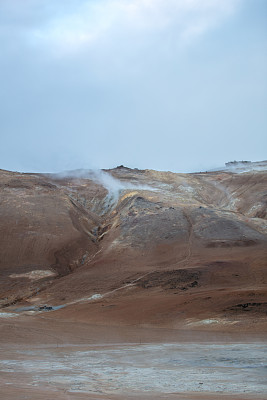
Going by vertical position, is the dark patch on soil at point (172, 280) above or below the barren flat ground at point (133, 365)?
below

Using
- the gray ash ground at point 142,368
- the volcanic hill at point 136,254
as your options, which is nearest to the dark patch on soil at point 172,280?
the volcanic hill at point 136,254

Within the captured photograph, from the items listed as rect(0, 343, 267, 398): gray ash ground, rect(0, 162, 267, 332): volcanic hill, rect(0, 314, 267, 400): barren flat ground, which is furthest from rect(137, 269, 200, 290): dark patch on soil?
rect(0, 343, 267, 398): gray ash ground

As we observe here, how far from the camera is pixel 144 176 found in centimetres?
8800

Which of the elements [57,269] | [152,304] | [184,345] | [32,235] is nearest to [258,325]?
[184,345]

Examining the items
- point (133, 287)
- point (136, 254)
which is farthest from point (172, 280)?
point (136, 254)

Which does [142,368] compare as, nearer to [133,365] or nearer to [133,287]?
[133,365]

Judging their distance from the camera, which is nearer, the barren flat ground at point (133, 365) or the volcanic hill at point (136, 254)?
the barren flat ground at point (133, 365)

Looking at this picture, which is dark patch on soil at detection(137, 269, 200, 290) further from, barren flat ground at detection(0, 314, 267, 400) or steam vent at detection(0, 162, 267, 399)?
barren flat ground at detection(0, 314, 267, 400)

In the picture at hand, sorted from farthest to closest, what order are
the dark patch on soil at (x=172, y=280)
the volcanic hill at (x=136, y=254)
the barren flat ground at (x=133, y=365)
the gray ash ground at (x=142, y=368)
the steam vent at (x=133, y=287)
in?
the dark patch on soil at (x=172, y=280) → the volcanic hill at (x=136, y=254) → the steam vent at (x=133, y=287) → the gray ash ground at (x=142, y=368) → the barren flat ground at (x=133, y=365)

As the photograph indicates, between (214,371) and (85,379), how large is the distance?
3.48 m

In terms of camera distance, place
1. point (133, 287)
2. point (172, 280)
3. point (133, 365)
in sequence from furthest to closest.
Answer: point (133, 287), point (172, 280), point (133, 365)

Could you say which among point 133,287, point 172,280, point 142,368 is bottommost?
point 133,287

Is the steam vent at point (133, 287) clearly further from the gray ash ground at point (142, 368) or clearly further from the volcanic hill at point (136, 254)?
the volcanic hill at point (136, 254)

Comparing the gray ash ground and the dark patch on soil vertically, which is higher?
the gray ash ground
